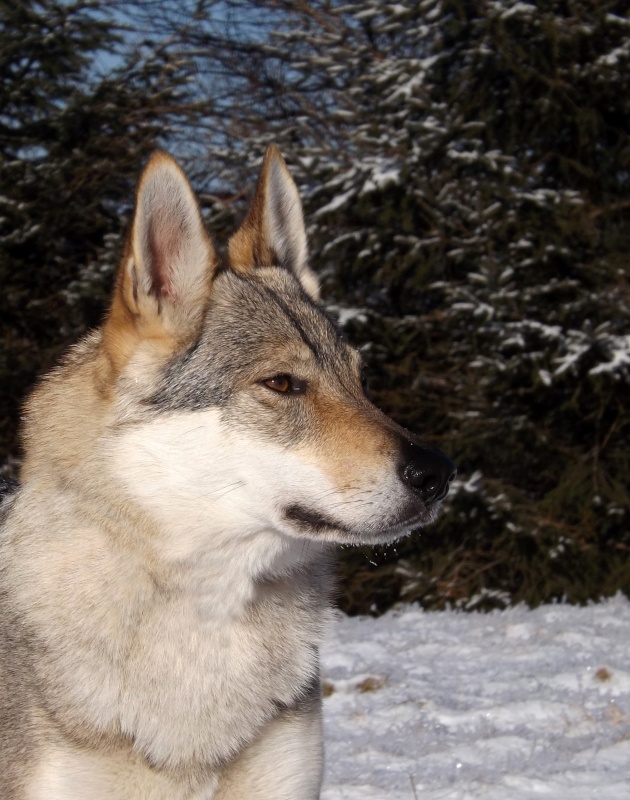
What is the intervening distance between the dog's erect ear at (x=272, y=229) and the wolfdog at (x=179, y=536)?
1.38ft

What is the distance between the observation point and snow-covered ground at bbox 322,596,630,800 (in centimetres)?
370

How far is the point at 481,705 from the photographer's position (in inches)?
184

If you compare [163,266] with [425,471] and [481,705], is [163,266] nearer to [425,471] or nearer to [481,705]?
[425,471]

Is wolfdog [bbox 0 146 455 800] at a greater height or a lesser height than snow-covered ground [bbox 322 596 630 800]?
greater

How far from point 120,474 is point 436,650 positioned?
3.81 meters

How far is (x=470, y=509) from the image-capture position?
265 inches

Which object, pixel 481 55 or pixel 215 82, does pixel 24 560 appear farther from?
pixel 215 82

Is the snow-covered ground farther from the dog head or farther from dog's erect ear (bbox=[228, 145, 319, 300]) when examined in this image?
dog's erect ear (bbox=[228, 145, 319, 300])

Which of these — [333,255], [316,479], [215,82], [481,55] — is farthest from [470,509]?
[316,479]

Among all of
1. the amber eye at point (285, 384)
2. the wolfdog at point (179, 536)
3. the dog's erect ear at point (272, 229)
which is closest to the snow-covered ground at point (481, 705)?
the wolfdog at point (179, 536)

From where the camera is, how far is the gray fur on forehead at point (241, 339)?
2.60 meters

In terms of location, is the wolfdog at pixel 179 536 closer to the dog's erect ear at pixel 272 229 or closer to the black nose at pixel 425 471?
the black nose at pixel 425 471

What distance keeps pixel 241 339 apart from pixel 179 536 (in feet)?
1.96

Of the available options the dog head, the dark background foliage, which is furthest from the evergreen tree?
the dog head
